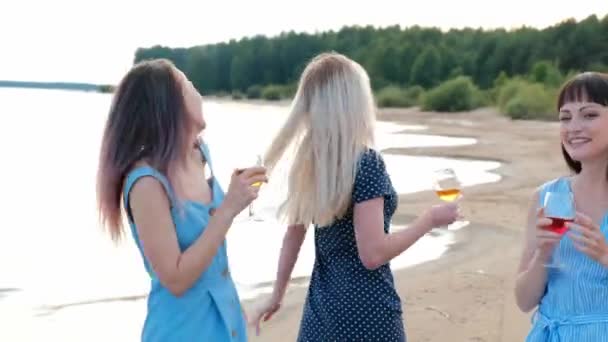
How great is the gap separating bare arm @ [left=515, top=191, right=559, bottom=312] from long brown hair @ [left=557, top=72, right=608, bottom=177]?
0.36 metres

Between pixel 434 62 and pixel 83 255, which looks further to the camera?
pixel 434 62

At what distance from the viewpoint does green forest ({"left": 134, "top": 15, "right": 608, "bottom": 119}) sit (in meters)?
48.7

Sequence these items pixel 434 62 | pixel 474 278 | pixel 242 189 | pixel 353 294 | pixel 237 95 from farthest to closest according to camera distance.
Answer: pixel 237 95 → pixel 434 62 → pixel 474 278 → pixel 353 294 → pixel 242 189

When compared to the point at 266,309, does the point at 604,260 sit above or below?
above

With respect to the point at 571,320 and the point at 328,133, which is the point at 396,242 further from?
the point at 571,320

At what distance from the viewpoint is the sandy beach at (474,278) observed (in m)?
6.77

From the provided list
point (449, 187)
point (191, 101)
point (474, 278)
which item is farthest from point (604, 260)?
point (474, 278)

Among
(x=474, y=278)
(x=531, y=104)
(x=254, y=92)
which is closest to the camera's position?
(x=474, y=278)

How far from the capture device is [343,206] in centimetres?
313

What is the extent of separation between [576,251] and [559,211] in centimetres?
32

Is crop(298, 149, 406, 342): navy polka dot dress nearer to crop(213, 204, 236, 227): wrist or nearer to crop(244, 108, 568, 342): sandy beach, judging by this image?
crop(213, 204, 236, 227): wrist

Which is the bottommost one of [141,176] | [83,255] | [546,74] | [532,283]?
[546,74]

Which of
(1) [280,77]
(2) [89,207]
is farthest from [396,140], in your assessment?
(1) [280,77]

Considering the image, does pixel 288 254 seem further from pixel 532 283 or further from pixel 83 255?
pixel 83 255
